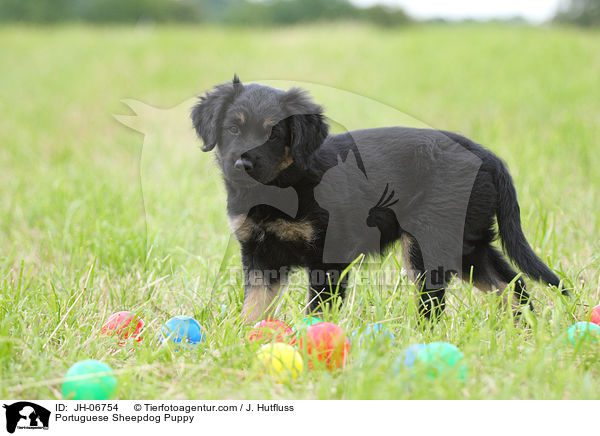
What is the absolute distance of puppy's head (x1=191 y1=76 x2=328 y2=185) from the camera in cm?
270

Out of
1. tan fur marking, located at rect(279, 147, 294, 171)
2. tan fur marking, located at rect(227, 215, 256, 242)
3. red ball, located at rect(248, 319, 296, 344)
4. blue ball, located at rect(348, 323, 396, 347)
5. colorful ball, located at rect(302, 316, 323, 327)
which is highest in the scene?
A: tan fur marking, located at rect(279, 147, 294, 171)

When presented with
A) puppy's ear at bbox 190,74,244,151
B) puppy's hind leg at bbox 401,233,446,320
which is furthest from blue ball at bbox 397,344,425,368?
puppy's ear at bbox 190,74,244,151

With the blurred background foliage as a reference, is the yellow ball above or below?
below

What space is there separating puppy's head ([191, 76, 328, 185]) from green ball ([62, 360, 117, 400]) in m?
1.05

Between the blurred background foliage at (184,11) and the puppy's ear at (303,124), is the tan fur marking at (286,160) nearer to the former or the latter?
the puppy's ear at (303,124)

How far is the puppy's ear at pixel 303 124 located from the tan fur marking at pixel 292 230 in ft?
0.91

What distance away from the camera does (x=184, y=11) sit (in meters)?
25.0

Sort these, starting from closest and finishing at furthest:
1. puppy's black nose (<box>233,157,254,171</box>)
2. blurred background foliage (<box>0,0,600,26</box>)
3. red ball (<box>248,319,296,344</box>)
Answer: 1. red ball (<box>248,319,296,344</box>)
2. puppy's black nose (<box>233,157,254,171</box>)
3. blurred background foliage (<box>0,0,600,26</box>)

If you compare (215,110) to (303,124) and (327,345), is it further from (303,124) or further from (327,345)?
(327,345)

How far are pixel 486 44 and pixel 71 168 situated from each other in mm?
8608

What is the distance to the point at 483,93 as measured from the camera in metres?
8.91

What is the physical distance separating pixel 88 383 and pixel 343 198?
4.69 ft
